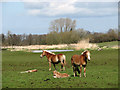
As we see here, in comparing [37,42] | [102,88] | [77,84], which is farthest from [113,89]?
[37,42]

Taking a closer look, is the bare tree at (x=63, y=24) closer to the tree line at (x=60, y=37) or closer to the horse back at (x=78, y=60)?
the tree line at (x=60, y=37)

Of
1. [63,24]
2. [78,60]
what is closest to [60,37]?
[63,24]

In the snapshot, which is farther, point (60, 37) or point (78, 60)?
point (60, 37)

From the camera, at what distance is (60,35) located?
221ft

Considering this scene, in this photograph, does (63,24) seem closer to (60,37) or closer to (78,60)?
(60,37)

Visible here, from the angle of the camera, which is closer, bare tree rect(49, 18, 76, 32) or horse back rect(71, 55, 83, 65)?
horse back rect(71, 55, 83, 65)

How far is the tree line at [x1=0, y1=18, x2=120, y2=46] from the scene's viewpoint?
213ft

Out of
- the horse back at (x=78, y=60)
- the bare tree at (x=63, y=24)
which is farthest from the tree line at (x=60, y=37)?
the horse back at (x=78, y=60)

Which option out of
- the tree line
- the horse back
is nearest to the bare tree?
the tree line

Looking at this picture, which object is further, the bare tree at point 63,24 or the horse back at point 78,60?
the bare tree at point 63,24

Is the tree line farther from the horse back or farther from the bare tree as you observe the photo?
the horse back

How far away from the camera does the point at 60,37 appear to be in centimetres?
6581

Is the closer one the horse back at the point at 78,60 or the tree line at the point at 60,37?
the horse back at the point at 78,60

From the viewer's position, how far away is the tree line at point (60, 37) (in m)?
64.8
